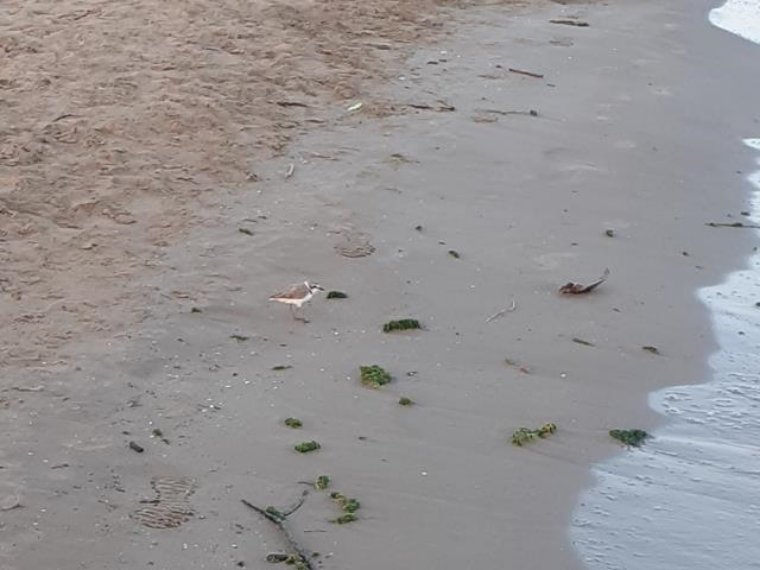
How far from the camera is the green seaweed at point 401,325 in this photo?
5074 millimetres

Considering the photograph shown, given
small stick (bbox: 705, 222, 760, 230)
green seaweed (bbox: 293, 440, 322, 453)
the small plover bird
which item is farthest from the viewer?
small stick (bbox: 705, 222, 760, 230)

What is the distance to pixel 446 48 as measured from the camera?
9406 millimetres

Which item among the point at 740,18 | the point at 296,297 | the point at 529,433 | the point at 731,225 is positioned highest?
the point at 296,297

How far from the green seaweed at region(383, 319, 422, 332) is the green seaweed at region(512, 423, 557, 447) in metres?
0.81

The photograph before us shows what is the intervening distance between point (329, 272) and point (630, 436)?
5.17ft

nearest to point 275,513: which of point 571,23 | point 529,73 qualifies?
point 529,73

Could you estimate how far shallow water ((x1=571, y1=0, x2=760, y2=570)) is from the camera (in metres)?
3.96

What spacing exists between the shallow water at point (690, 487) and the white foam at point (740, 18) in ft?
22.2

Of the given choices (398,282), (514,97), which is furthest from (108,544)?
(514,97)

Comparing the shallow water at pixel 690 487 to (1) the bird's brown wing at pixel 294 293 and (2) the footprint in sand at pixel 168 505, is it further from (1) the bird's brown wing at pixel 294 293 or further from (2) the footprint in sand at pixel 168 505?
(1) the bird's brown wing at pixel 294 293

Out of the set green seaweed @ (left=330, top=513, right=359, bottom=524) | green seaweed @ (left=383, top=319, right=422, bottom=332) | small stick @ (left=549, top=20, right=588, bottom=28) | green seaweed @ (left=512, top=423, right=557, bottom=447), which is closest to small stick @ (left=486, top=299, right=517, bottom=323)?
green seaweed @ (left=383, top=319, right=422, bottom=332)

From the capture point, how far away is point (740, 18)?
12242 mm

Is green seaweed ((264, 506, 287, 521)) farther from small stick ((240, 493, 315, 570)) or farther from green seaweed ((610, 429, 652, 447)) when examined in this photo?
green seaweed ((610, 429, 652, 447))

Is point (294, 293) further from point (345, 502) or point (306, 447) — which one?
point (345, 502)
